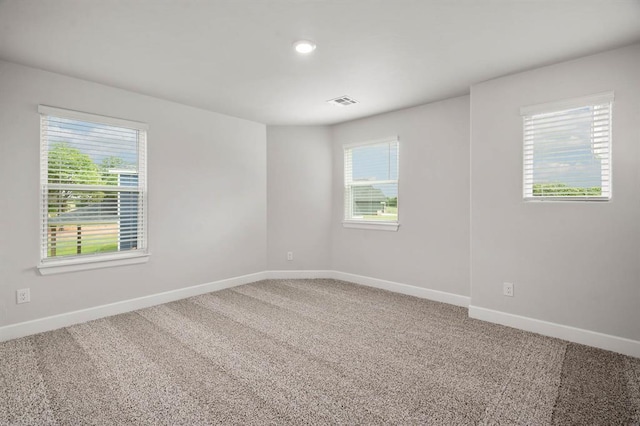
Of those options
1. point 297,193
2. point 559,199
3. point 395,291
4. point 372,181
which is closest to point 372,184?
point 372,181

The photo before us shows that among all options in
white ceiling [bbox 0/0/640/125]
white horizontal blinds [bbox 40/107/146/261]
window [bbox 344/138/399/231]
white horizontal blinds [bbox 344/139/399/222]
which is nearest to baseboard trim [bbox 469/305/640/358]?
window [bbox 344/138/399/231]

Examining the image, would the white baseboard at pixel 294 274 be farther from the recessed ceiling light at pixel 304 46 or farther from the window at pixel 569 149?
the recessed ceiling light at pixel 304 46

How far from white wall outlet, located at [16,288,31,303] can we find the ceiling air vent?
143 inches

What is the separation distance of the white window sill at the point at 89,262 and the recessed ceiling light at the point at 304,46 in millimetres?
2845

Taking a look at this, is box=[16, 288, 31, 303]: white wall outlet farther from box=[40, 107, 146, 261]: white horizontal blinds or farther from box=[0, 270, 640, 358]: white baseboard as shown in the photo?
box=[40, 107, 146, 261]: white horizontal blinds

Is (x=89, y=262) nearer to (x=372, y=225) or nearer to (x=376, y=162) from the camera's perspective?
(x=372, y=225)

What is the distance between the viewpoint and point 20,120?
9.87 feet

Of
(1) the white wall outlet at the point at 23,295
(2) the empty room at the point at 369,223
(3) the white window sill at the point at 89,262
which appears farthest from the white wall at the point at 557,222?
(1) the white wall outlet at the point at 23,295

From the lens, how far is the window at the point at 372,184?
4.69 m

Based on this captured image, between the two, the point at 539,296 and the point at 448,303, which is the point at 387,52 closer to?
the point at 539,296

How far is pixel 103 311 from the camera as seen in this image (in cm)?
352

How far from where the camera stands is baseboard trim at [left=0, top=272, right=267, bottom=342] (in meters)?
3.00

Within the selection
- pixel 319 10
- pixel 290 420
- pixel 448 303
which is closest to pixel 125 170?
pixel 319 10

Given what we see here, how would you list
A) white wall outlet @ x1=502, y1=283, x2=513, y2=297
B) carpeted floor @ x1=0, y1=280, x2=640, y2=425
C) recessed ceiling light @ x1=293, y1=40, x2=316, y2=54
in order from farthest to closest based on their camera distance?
white wall outlet @ x1=502, y1=283, x2=513, y2=297 → recessed ceiling light @ x1=293, y1=40, x2=316, y2=54 → carpeted floor @ x1=0, y1=280, x2=640, y2=425
